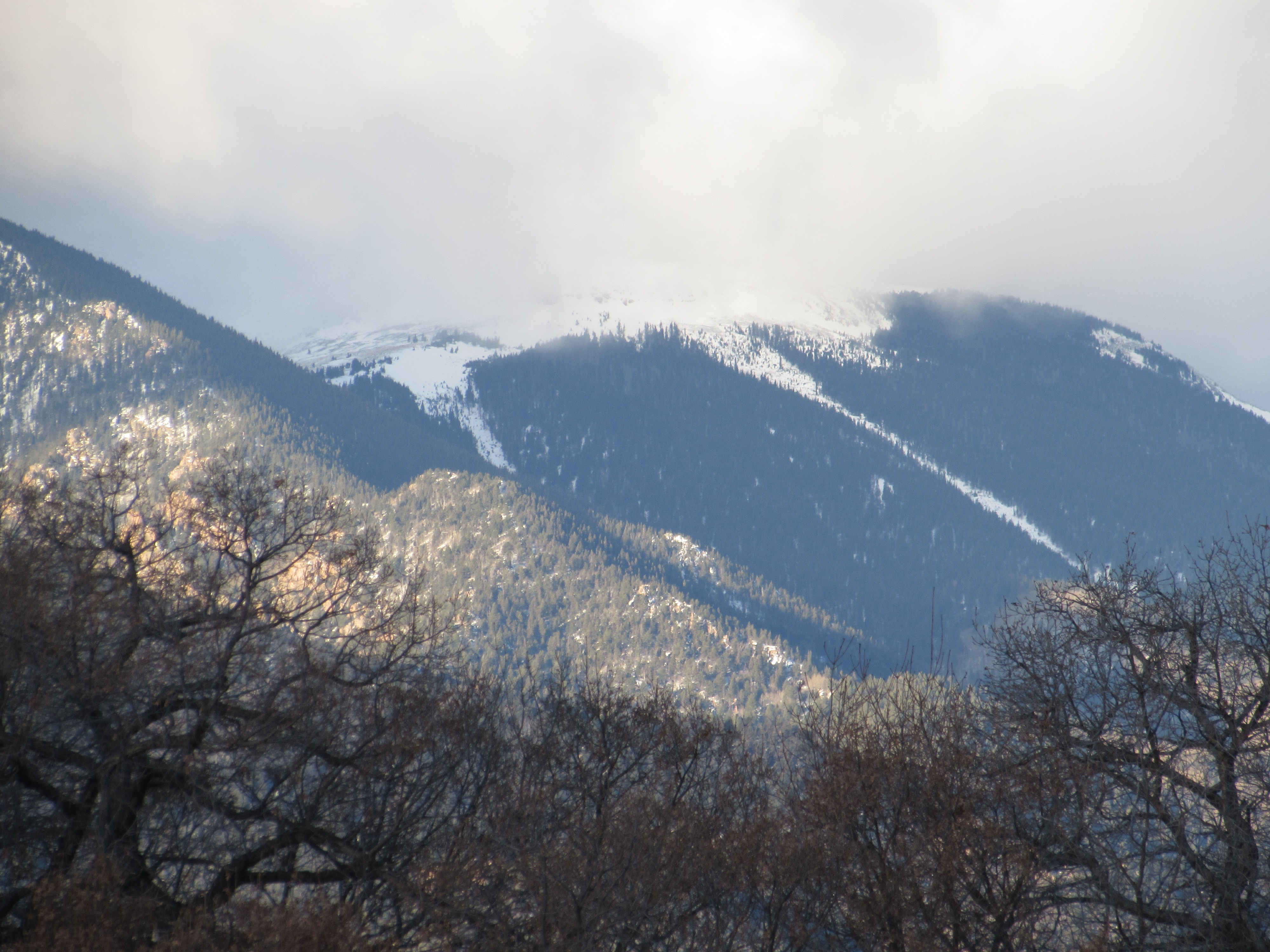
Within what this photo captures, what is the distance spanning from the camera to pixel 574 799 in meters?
23.9

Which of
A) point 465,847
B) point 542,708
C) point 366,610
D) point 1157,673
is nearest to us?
point 1157,673

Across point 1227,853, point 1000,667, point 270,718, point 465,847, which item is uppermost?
point 1000,667

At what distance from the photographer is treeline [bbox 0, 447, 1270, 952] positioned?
1423cm

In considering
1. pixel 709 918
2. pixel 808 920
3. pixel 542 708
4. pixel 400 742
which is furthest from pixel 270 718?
pixel 542 708

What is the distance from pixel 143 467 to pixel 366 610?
9674 millimetres

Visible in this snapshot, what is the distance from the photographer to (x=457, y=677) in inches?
1323

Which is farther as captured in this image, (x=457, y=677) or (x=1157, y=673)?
(x=457, y=677)

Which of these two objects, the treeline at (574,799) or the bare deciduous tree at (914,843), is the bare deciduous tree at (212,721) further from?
the bare deciduous tree at (914,843)

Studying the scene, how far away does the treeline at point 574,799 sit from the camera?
14227mm

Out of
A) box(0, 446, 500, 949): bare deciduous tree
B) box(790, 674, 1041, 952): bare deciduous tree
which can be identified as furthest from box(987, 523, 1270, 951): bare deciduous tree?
box(0, 446, 500, 949): bare deciduous tree

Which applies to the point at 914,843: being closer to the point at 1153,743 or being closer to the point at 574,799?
the point at 1153,743

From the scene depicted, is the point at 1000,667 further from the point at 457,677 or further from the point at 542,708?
the point at 457,677

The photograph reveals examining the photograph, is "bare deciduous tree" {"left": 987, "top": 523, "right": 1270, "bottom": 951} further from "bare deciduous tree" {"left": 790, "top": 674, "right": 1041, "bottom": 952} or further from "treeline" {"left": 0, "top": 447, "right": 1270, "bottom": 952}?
"bare deciduous tree" {"left": 790, "top": 674, "right": 1041, "bottom": 952}

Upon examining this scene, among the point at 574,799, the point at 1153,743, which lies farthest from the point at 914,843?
the point at 574,799
